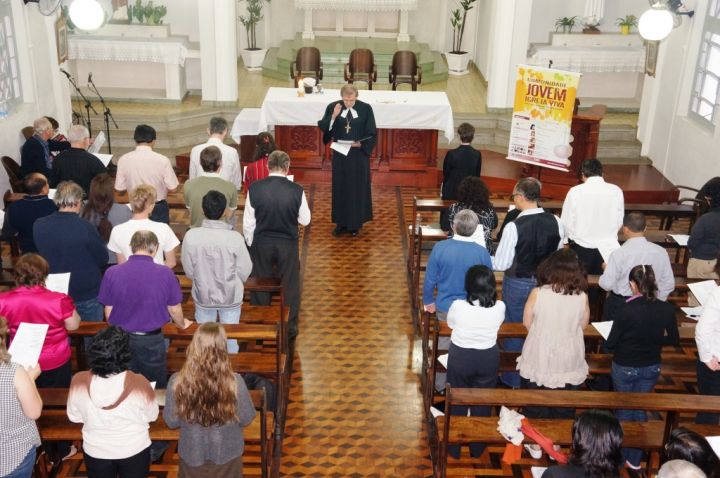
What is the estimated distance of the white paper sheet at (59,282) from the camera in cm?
548

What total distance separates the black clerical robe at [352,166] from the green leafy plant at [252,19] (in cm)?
766

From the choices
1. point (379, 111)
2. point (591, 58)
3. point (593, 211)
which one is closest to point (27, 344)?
point (593, 211)

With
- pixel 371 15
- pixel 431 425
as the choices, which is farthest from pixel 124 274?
pixel 371 15

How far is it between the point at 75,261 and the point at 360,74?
941 centimetres

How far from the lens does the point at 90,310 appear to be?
6.02 meters

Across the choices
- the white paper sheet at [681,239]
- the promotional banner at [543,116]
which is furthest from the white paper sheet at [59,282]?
the promotional banner at [543,116]

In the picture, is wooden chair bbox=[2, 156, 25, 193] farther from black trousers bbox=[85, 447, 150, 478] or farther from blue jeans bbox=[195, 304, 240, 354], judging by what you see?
black trousers bbox=[85, 447, 150, 478]

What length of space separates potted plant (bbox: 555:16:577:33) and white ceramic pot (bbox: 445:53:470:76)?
2.15 meters

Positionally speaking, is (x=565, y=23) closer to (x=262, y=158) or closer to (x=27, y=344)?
(x=262, y=158)

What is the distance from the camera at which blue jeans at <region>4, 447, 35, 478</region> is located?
13.6 ft

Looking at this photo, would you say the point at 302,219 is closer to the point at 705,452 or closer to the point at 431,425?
the point at 431,425

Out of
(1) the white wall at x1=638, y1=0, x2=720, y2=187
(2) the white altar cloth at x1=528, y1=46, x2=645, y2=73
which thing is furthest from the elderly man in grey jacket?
(2) the white altar cloth at x1=528, y1=46, x2=645, y2=73

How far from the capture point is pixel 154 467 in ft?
18.1

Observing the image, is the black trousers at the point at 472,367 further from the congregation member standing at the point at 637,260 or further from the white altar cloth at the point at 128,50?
the white altar cloth at the point at 128,50
